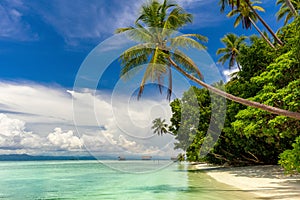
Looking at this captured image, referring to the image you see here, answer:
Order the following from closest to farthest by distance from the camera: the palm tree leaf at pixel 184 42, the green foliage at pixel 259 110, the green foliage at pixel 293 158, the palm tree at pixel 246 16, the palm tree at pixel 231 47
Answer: the green foliage at pixel 293 158
the green foliage at pixel 259 110
the palm tree leaf at pixel 184 42
the palm tree at pixel 246 16
the palm tree at pixel 231 47

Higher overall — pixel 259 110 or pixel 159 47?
pixel 159 47

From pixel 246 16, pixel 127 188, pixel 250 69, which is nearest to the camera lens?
pixel 127 188

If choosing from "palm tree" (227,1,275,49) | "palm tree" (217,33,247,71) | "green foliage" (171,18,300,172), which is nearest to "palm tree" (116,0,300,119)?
"green foliage" (171,18,300,172)

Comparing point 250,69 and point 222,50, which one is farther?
point 222,50

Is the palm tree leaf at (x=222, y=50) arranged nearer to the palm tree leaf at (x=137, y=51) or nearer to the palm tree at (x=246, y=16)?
the palm tree at (x=246, y=16)

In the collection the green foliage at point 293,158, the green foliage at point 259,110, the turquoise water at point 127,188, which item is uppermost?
the green foliage at point 259,110

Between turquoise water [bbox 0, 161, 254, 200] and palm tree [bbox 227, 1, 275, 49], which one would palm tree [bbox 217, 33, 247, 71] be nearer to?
palm tree [bbox 227, 1, 275, 49]

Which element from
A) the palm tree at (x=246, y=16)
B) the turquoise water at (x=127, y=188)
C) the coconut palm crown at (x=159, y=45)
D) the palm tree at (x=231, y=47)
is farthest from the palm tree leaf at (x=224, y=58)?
the coconut palm crown at (x=159, y=45)

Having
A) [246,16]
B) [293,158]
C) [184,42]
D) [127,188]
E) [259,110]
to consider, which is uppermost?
[246,16]

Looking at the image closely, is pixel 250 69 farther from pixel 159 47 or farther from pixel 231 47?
pixel 231 47

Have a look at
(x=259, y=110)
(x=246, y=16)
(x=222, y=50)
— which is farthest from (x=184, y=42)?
(x=222, y=50)

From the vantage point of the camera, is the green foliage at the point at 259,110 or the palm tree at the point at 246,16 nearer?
the green foliage at the point at 259,110

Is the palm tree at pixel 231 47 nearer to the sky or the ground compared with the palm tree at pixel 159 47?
nearer to the sky

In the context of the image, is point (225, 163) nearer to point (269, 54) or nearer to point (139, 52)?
point (269, 54)
